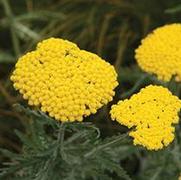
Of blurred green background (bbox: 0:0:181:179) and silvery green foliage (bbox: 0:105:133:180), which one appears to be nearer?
silvery green foliage (bbox: 0:105:133:180)

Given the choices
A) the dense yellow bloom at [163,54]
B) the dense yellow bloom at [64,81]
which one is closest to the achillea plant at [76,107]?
the dense yellow bloom at [64,81]

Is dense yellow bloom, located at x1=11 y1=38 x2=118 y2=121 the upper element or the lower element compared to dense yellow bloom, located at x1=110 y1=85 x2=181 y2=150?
upper

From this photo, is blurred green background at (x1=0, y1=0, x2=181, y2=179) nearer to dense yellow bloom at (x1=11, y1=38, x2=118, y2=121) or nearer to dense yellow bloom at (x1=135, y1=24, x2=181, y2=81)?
dense yellow bloom at (x1=135, y1=24, x2=181, y2=81)

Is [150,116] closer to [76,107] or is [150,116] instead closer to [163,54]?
[76,107]

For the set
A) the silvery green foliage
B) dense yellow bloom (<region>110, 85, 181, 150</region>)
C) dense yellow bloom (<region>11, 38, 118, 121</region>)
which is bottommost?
the silvery green foliage

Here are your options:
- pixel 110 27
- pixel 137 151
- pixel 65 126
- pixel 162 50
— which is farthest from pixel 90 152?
pixel 110 27

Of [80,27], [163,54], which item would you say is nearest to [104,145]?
[163,54]

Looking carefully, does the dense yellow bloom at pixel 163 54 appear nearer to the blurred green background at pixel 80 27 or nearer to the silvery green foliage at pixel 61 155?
the silvery green foliage at pixel 61 155

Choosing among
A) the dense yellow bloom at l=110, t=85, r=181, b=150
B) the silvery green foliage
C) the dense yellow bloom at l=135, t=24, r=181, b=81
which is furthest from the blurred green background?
the dense yellow bloom at l=110, t=85, r=181, b=150
